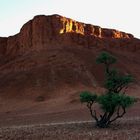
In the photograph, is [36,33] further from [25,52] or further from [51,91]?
[51,91]

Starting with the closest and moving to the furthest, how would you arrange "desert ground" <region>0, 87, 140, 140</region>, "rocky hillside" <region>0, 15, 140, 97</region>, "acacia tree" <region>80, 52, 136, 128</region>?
"desert ground" <region>0, 87, 140, 140</region> → "acacia tree" <region>80, 52, 136, 128</region> → "rocky hillside" <region>0, 15, 140, 97</region>

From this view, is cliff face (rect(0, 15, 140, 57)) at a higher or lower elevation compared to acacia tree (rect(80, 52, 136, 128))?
higher

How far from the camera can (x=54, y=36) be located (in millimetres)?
86375

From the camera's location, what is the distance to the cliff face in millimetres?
85375

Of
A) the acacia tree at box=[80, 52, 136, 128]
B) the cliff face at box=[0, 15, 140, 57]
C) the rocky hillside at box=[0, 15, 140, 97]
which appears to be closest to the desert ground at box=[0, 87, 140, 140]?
the acacia tree at box=[80, 52, 136, 128]

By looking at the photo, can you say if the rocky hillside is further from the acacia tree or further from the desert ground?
the acacia tree

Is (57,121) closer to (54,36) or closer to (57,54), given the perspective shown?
(57,54)

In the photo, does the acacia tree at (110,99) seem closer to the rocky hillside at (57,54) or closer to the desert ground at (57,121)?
the desert ground at (57,121)

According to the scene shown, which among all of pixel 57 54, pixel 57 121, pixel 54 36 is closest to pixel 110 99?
pixel 57 121

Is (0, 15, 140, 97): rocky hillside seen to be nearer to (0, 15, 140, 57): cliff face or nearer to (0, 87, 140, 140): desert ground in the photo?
(0, 15, 140, 57): cliff face

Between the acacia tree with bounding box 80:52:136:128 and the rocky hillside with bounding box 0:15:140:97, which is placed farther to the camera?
the rocky hillside with bounding box 0:15:140:97

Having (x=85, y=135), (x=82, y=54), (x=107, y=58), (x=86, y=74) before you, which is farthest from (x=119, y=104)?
(x=82, y=54)

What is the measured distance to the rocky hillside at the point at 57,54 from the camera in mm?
71438

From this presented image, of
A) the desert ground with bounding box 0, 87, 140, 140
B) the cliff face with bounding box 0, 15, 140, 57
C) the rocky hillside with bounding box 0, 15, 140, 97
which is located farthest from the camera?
the cliff face with bounding box 0, 15, 140, 57
